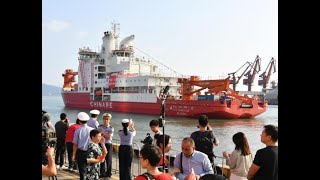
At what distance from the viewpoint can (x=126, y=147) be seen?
16.9 ft

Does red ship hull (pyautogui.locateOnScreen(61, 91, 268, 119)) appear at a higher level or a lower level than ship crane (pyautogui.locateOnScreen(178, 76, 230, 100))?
lower

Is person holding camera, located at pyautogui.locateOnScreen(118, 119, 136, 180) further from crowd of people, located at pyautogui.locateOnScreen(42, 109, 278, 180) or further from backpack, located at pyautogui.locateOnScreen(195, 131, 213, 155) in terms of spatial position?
backpack, located at pyautogui.locateOnScreen(195, 131, 213, 155)

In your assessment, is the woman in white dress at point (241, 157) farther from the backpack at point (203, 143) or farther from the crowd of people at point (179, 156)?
the backpack at point (203, 143)

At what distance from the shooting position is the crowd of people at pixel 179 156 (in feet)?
8.41

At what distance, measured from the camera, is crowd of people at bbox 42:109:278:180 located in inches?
101

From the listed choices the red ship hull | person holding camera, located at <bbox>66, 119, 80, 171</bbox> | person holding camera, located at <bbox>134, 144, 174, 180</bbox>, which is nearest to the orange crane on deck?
the red ship hull

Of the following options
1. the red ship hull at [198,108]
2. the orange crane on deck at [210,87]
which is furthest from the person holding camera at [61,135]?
the orange crane on deck at [210,87]

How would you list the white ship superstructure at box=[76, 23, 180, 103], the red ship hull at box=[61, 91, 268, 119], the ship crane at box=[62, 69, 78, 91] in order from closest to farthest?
the red ship hull at box=[61, 91, 268, 119], the white ship superstructure at box=[76, 23, 180, 103], the ship crane at box=[62, 69, 78, 91]

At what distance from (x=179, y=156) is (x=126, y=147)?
1.91m

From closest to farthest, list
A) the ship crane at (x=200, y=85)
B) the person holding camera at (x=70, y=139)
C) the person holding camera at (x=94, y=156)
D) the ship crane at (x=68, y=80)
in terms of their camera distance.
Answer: the person holding camera at (x=94, y=156) < the person holding camera at (x=70, y=139) < the ship crane at (x=200, y=85) < the ship crane at (x=68, y=80)

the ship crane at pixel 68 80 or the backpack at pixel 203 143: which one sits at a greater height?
the ship crane at pixel 68 80
